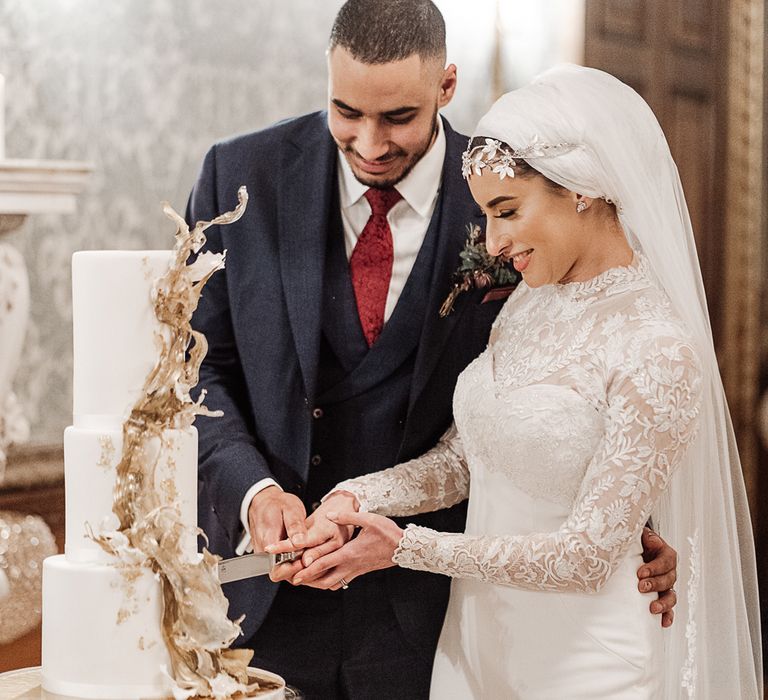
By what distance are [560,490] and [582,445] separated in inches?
4.8

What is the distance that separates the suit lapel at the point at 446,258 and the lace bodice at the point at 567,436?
120 millimetres

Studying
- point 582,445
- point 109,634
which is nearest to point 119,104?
point 582,445

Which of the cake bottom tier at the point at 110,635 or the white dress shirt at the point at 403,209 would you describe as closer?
the cake bottom tier at the point at 110,635

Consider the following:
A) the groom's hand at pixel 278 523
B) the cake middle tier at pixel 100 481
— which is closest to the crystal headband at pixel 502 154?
the groom's hand at pixel 278 523

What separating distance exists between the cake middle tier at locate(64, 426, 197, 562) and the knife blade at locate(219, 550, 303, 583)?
0.81 ft

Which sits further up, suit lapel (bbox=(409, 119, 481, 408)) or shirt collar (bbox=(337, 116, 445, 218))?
shirt collar (bbox=(337, 116, 445, 218))

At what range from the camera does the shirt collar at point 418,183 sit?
2.57 meters

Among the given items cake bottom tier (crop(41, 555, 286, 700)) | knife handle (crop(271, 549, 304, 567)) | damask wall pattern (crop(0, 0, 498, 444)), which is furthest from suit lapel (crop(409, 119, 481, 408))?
damask wall pattern (crop(0, 0, 498, 444))

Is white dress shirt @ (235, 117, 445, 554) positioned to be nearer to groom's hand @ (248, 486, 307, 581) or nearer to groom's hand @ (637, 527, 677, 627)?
groom's hand @ (248, 486, 307, 581)

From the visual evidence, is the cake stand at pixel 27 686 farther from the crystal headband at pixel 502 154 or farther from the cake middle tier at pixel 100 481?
the crystal headband at pixel 502 154

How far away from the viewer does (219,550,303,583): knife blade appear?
191 centimetres

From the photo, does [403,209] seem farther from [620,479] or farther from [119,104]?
[119,104]

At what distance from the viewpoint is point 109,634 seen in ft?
5.27

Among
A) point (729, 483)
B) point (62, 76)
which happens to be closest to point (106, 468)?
point (729, 483)
